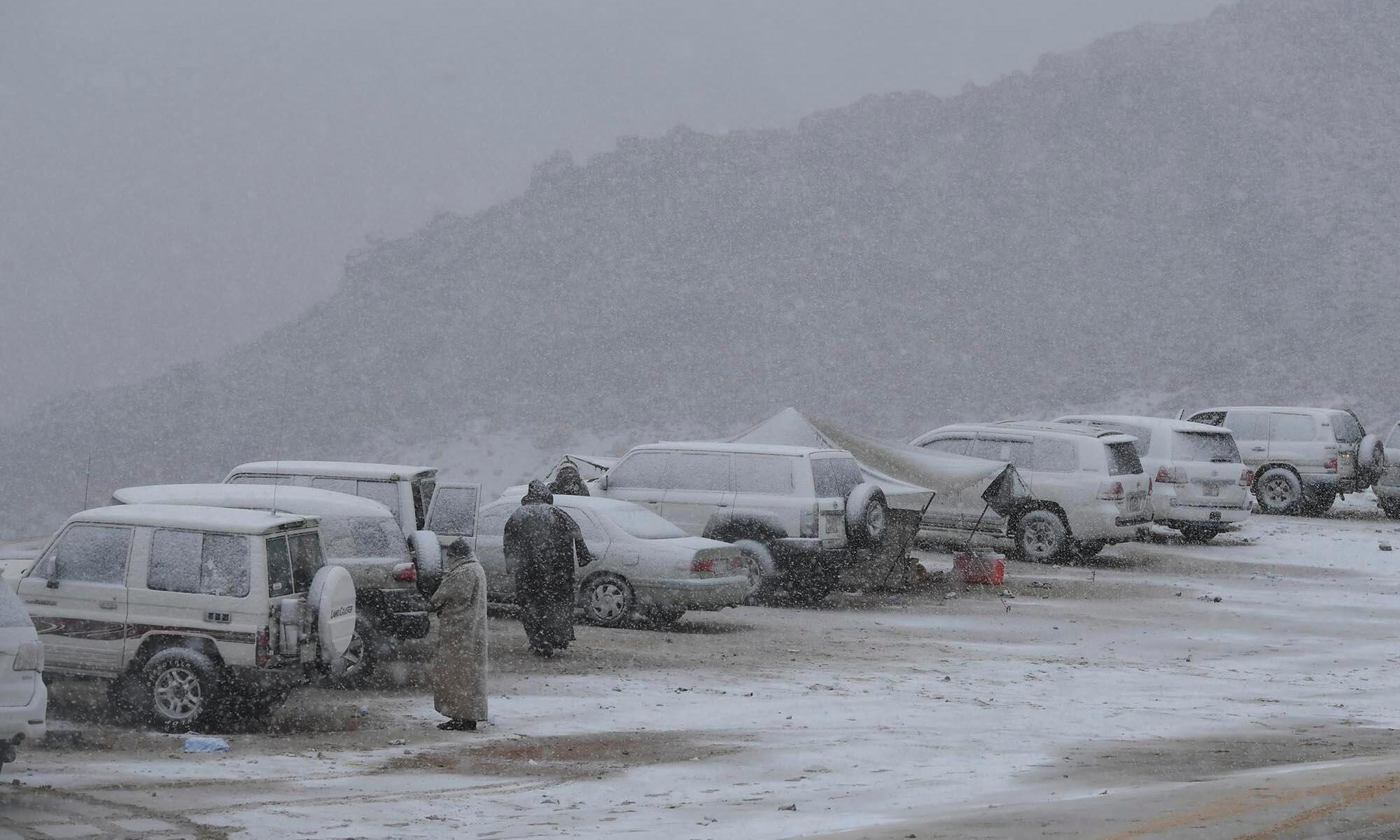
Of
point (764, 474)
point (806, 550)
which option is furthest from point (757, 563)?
point (764, 474)

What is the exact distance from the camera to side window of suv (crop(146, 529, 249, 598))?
9.95m

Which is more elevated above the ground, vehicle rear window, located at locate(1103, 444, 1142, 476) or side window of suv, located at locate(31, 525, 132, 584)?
vehicle rear window, located at locate(1103, 444, 1142, 476)

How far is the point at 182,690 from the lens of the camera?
388 inches

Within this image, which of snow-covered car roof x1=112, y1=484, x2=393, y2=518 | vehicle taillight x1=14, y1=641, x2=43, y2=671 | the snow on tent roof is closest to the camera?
vehicle taillight x1=14, y1=641, x2=43, y2=671

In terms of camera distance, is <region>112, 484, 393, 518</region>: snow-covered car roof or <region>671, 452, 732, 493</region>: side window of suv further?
<region>671, 452, 732, 493</region>: side window of suv

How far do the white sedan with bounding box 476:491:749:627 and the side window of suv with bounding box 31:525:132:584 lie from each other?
488 cm

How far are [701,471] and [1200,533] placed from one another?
10185 millimetres

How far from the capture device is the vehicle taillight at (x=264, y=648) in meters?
9.80

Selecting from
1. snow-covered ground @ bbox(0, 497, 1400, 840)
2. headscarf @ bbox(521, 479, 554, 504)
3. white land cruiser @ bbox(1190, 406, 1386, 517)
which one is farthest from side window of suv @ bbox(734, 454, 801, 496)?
white land cruiser @ bbox(1190, 406, 1386, 517)

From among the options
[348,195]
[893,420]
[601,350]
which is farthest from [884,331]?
[348,195]

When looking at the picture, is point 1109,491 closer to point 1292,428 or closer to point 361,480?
point 1292,428

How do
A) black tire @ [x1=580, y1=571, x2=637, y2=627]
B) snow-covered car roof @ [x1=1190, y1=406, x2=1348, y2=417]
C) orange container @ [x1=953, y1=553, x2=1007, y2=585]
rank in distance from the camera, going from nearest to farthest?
black tire @ [x1=580, y1=571, x2=637, y2=627]
orange container @ [x1=953, y1=553, x2=1007, y2=585]
snow-covered car roof @ [x1=1190, y1=406, x2=1348, y2=417]

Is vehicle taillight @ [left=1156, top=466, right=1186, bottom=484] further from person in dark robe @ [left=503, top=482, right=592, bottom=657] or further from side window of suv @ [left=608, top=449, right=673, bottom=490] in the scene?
person in dark robe @ [left=503, top=482, right=592, bottom=657]

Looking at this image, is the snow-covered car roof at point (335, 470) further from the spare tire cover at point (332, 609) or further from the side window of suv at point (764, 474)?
the side window of suv at point (764, 474)
